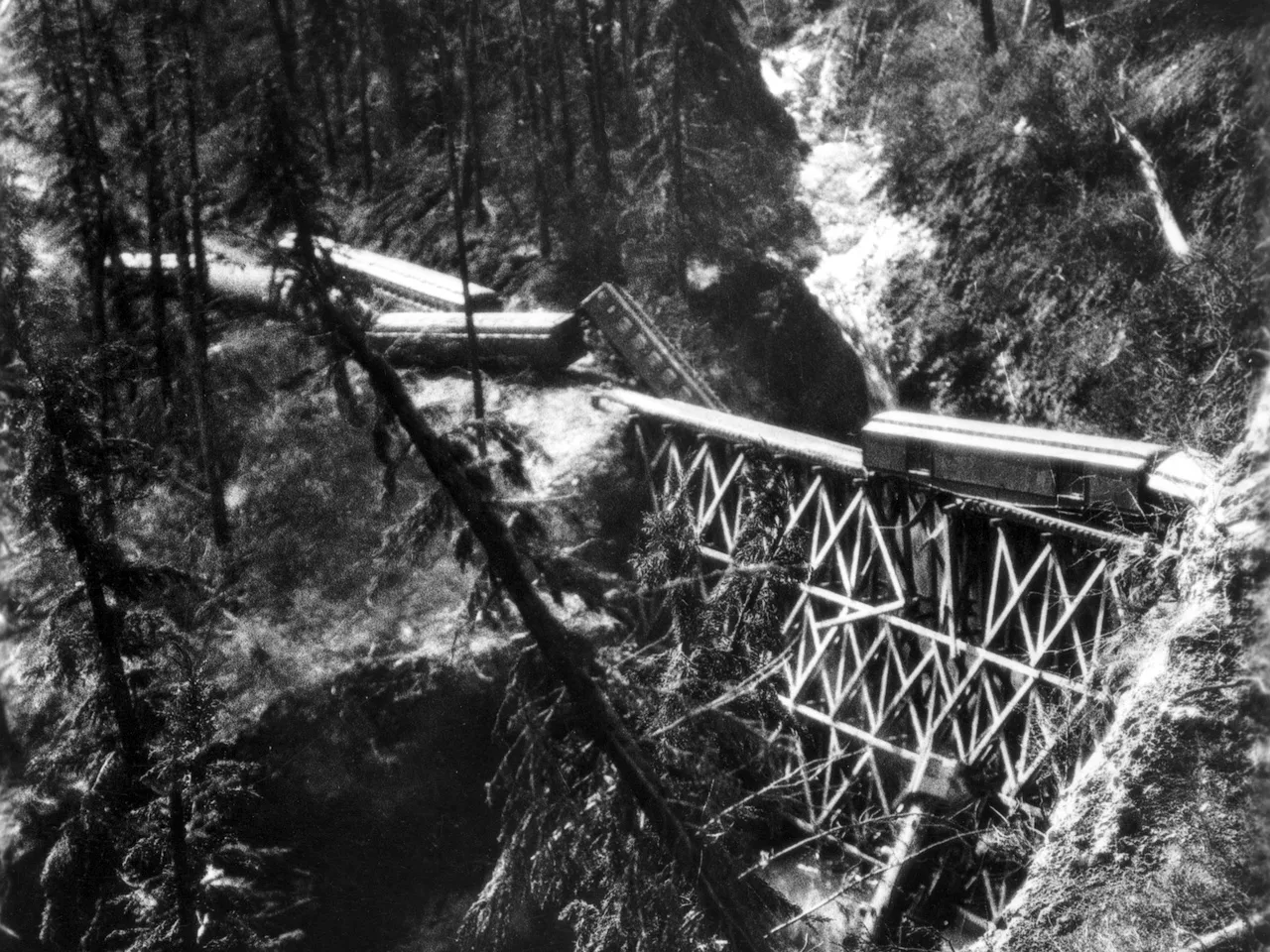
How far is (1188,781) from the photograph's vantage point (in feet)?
21.3

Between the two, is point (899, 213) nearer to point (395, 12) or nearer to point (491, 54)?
point (491, 54)

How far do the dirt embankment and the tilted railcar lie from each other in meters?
0.97

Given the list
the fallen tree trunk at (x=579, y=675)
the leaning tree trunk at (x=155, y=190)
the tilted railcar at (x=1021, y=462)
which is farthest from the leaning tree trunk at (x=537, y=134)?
the fallen tree trunk at (x=579, y=675)

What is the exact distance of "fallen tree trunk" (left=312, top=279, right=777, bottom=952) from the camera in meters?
5.48

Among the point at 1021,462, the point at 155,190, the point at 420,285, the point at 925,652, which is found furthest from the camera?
the point at 420,285

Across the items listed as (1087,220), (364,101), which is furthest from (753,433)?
(364,101)

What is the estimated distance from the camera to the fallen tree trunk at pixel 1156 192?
13023 mm

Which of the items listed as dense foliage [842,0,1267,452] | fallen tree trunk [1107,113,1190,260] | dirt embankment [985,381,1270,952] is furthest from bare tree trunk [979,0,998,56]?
dirt embankment [985,381,1270,952]

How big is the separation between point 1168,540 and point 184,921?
8.88 meters

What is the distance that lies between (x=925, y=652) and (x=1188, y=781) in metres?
4.39

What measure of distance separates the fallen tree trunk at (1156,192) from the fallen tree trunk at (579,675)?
11344 mm

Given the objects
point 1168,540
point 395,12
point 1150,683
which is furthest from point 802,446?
point 395,12

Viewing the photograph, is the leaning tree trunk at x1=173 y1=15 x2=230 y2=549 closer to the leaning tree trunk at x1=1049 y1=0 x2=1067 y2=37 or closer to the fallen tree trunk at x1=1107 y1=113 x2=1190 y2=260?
the fallen tree trunk at x1=1107 y1=113 x2=1190 y2=260

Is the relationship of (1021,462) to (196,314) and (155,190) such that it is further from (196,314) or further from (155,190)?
(155,190)
